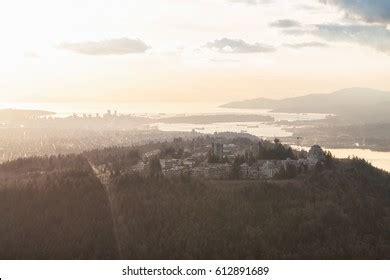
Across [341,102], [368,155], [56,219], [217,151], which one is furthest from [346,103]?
[56,219]

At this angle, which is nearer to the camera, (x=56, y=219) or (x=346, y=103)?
(x=56, y=219)

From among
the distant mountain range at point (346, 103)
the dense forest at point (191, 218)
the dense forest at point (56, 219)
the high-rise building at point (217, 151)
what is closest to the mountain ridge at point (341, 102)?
the distant mountain range at point (346, 103)

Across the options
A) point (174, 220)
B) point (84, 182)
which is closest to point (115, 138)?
point (84, 182)

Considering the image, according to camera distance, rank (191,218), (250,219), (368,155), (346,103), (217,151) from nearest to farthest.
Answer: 1. (250,219)
2. (191,218)
3. (217,151)
4. (368,155)
5. (346,103)

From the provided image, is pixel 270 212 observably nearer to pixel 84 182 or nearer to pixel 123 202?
pixel 123 202

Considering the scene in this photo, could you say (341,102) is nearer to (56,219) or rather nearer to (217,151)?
(217,151)

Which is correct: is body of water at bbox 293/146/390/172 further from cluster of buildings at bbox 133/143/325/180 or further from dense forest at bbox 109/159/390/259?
dense forest at bbox 109/159/390/259

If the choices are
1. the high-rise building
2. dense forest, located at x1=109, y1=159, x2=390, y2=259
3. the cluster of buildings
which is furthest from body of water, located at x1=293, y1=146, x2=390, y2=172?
dense forest, located at x1=109, y1=159, x2=390, y2=259
